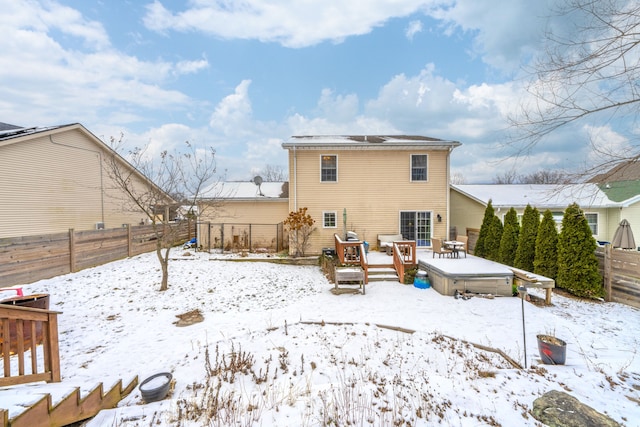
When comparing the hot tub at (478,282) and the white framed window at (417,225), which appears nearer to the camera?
the hot tub at (478,282)

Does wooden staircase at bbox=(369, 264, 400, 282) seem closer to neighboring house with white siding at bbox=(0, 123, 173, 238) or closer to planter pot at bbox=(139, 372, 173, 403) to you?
planter pot at bbox=(139, 372, 173, 403)

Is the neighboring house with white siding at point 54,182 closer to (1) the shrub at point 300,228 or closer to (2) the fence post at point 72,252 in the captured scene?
(2) the fence post at point 72,252

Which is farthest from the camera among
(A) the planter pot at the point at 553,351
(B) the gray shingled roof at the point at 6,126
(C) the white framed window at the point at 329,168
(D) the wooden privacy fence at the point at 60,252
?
(B) the gray shingled roof at the point at 6,126

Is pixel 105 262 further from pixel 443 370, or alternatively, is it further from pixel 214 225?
pixel 443 370

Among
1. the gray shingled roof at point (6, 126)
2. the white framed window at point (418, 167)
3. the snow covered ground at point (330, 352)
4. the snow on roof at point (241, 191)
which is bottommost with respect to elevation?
the snow covered ground at point (330, 352)

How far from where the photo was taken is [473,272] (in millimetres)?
7242

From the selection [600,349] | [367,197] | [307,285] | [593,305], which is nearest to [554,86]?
[600,349]

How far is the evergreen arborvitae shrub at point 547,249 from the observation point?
8180 mm

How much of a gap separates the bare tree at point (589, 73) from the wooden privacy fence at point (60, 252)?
944 cm

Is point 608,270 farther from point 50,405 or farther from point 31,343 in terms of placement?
point 31,343

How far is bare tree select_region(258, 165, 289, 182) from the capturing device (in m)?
41.1

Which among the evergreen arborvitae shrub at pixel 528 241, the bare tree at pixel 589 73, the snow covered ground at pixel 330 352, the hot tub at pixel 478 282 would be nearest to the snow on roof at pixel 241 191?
the snow covered ground at pixel 330 352

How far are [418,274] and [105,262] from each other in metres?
11.8

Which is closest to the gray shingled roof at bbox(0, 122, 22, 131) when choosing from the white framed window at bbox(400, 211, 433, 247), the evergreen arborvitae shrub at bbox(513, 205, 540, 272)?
the white framed window at bbox(400, 211, 433, 247)
